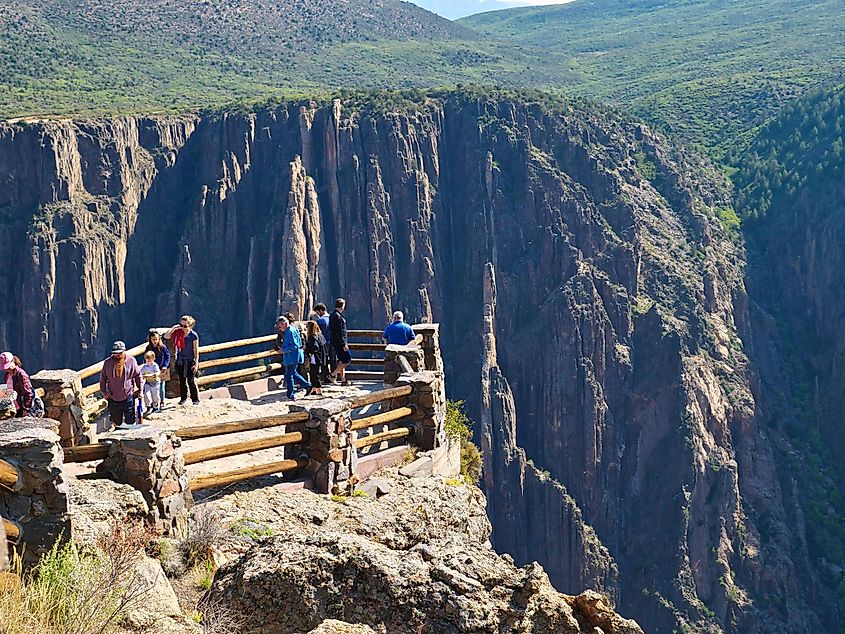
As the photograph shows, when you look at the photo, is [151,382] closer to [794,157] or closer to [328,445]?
[328,445]

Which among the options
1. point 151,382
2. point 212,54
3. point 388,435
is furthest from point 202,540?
point 212,54

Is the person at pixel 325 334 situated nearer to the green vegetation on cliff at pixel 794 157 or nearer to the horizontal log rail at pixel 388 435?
the horizontal log rail at pixel 388 435

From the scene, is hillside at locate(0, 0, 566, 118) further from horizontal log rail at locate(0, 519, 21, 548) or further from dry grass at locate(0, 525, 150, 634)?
dry grass at locate(0, 525, 150, 634)

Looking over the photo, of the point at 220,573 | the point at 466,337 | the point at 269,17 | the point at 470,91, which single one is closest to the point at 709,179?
the point at 470,91

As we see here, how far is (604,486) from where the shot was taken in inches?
2586

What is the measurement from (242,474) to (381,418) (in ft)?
8.61

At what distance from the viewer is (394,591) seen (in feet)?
23.9

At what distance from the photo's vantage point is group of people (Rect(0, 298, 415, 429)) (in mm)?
13930

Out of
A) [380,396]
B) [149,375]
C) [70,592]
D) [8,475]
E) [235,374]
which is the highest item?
[8,475]

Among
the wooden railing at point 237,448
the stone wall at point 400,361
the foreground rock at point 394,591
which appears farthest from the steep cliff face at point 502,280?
the foreground rock at point 394,591

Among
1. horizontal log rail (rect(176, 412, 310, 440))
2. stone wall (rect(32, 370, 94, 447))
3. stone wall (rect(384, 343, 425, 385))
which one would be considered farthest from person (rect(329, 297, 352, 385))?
horizontal log rail (rect(176, 412, 310, 440))

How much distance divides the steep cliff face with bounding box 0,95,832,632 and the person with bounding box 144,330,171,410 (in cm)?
4473

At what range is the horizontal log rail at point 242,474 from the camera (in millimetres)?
10719

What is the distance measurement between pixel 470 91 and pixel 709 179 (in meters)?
21.0
